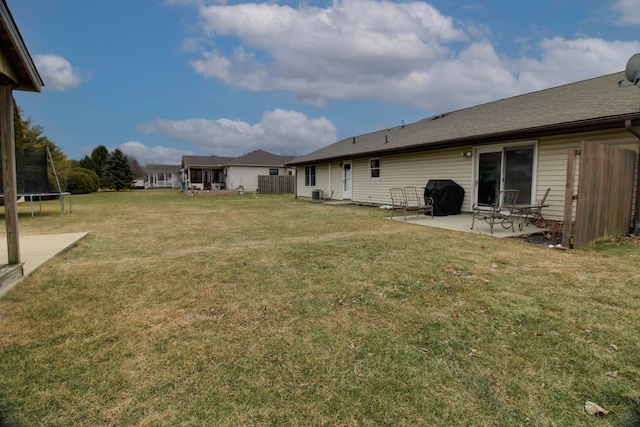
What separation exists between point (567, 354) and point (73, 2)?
571 inches

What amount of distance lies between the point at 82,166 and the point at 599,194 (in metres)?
49.4

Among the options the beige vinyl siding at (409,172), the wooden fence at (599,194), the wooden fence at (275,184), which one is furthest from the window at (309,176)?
the wooden fence at (599,194)

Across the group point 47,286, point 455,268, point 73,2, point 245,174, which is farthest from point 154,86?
point 455,268

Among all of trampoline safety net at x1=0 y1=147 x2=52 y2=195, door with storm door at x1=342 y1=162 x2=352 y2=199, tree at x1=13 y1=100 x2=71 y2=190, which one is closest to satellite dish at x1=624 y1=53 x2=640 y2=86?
door with storm door at x1=342 y1=162 x2=352 y2=199

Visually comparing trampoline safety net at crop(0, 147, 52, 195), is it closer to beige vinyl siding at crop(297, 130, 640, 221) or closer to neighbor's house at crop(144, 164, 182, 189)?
beige vinyl siding at crop(297, 130, 640, 221)

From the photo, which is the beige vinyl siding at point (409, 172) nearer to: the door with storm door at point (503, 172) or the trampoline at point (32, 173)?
the door with storm door at point (503, 172)

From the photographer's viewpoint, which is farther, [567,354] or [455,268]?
[455,268]

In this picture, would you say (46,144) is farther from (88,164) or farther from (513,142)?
(513,142)

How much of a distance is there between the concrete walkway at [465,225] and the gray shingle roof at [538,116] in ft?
7.84

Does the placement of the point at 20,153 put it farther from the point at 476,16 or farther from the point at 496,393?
the point at 476,16

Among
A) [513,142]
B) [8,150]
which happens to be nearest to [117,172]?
[8,150]

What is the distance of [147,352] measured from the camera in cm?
232

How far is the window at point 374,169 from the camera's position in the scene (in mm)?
14430

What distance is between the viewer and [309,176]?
2088cm
